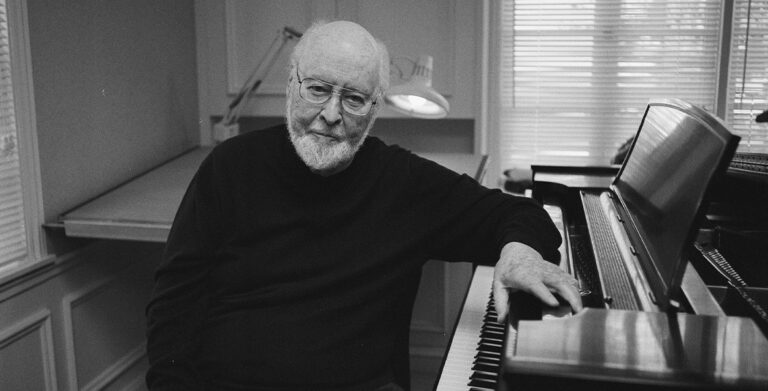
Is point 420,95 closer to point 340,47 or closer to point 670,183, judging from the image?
point 340,47

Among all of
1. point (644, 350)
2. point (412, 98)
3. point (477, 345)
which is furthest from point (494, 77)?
point (644, 350)

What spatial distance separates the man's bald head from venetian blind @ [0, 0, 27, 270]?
3.28 ft

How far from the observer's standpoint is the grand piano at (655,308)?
0.80 meters

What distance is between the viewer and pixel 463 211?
164 cm

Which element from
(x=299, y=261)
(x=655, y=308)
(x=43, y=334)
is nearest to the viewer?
(x=655, y=308)

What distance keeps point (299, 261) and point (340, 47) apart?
49 centimetres

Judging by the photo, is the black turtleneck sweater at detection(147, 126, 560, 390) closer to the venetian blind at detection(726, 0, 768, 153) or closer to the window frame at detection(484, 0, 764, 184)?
the window frame at detection(484, 0, 764, 184)

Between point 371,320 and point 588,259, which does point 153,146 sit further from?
point 588,259

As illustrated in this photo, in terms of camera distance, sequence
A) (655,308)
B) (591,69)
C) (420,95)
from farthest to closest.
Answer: (591,69) < (420,95) < (655,308)

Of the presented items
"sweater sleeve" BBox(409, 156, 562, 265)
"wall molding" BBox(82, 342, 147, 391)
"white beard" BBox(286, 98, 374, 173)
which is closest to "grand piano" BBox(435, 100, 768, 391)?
"sweater sleeve" BBox(409, 156, 562, 265)

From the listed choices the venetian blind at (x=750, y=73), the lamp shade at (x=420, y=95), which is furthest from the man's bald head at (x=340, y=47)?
the venetian blind at (x=750, y=73)

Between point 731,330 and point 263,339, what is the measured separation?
0.98 metres

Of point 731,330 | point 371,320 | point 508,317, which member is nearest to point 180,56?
point 371,320

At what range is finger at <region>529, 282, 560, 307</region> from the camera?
3.39 ft
